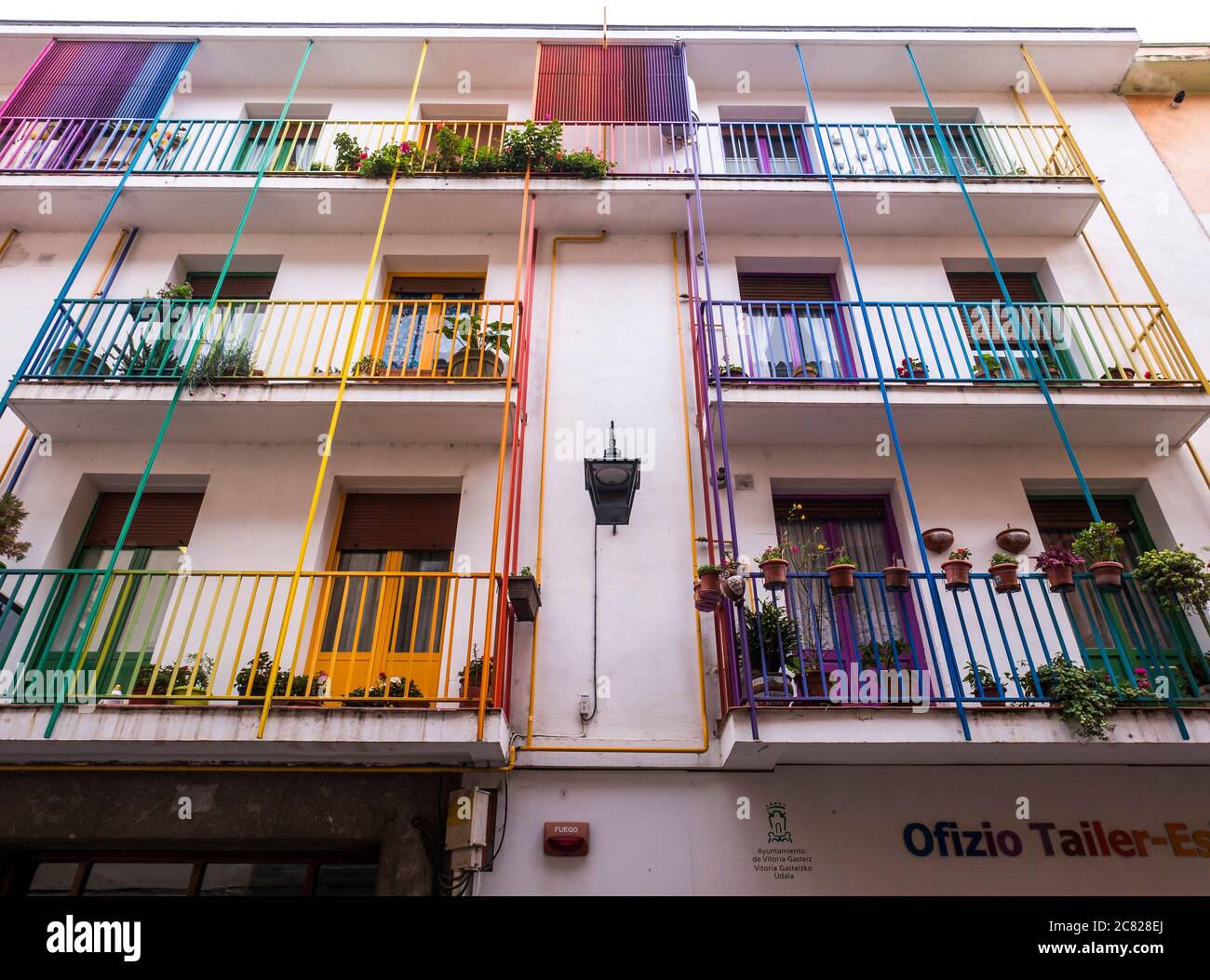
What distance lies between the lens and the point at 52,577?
7.53 meters

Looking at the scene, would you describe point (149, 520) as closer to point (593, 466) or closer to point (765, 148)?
point (593, 466)

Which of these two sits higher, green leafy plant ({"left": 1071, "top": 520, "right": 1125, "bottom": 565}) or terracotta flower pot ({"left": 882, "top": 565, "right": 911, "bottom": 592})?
green leafy plant ({"left": 1071, "top": 520, "right": 1125, "bottom": 565})

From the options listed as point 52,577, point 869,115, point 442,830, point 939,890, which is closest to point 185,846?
point 442,830

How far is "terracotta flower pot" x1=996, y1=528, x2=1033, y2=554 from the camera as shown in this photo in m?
7.50

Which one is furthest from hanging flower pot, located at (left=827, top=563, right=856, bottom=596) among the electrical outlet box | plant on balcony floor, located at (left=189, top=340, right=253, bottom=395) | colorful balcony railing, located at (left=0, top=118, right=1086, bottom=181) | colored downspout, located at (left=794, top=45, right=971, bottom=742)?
plant on balcony floor, located at (left=189, top=340, right=253, bottom=395)

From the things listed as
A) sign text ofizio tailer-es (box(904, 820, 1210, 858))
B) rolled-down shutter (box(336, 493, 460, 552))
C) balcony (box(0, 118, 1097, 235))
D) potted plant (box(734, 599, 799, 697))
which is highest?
balcony (box(0, 118, 1097, 235))

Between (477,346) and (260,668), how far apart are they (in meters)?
4.02

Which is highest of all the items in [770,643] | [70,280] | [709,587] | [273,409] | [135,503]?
[70,280]

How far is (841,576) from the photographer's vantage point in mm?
6207

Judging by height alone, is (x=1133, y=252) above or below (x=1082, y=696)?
above

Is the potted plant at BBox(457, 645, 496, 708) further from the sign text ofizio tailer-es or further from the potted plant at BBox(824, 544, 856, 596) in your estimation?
the sign text ofizio tailer-es

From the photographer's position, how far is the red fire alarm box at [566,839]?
5988mm

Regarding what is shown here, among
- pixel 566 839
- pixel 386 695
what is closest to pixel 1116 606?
pixel 566 839

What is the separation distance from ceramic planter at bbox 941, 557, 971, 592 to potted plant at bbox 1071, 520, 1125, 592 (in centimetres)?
106
